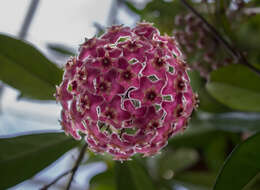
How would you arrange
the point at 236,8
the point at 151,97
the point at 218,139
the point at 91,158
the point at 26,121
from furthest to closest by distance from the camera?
the point at 26,121 < the point at 91,158 < the point at 218,139 < the point at 236,8 < the point at 151,97

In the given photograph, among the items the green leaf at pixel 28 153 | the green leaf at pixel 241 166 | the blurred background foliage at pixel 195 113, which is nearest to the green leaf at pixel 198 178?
the blurred background foliage at pixel 195 113

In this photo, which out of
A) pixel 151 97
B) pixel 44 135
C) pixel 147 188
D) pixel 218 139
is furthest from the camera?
pixel 218 139

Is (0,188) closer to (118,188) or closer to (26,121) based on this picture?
(118,188)

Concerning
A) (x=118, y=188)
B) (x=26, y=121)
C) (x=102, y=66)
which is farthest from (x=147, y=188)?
(x=26, y=121)

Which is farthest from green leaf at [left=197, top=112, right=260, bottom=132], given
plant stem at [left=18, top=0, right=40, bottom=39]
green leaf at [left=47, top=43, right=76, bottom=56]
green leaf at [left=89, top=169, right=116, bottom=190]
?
plant stem at [left=18, top=0, right=40, bottom=39]

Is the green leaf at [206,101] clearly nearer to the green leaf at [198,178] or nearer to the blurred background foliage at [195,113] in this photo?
the blurred background foliage at [195,113]

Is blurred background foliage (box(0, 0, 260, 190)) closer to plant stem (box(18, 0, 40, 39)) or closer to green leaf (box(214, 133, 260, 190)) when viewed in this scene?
green leaf (box(214, 133, 260, 190))

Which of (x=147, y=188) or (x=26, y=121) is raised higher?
(x=147, y=188)
